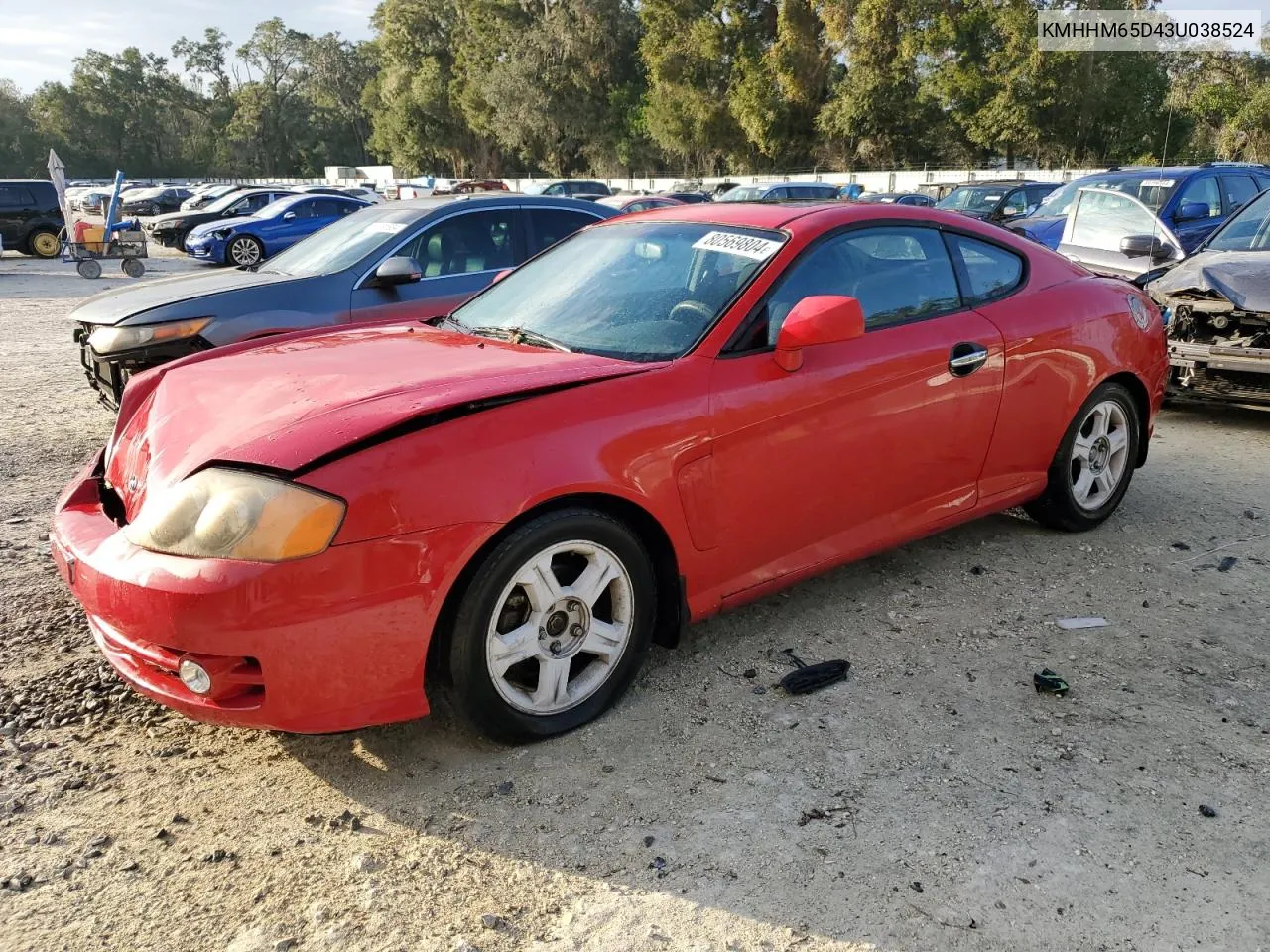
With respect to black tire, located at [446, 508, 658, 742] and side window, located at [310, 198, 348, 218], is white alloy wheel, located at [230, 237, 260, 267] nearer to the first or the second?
side window, located at [310, 198, 348, 218]

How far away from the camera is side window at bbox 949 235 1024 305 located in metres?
3.98

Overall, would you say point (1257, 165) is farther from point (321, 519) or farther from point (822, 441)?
point (321, 519)

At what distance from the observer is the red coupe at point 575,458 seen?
241 cm

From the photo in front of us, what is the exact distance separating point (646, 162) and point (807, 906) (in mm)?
61538

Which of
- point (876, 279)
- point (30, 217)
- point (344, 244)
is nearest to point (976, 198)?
point (344, 244)

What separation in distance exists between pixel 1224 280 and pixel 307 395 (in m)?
6.19

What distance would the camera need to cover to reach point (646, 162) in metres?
60.2

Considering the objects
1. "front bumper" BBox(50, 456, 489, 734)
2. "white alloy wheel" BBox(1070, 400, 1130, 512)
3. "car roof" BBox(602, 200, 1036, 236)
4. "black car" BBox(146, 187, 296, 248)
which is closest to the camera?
"front bumper" BBox(50, 456, 489, 734)

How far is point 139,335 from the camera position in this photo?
6.01 m

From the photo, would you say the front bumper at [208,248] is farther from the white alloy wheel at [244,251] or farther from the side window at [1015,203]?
the side window at [1015,203]

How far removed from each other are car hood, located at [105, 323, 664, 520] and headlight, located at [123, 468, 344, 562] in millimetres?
72

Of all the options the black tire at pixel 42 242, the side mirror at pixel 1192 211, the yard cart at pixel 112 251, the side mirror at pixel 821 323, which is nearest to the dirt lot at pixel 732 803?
the side mirror at pixel 821 323

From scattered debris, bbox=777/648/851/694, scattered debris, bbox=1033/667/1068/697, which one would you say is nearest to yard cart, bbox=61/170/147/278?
scattered debris, bbox=777/648/851/694

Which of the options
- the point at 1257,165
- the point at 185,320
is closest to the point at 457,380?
the point at 185,320
